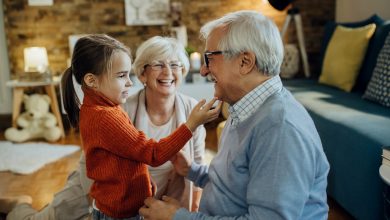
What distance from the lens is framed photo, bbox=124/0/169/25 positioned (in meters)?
4.38

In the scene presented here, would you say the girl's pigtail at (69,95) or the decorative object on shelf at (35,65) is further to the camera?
the decorative object on shelf at (35,65)

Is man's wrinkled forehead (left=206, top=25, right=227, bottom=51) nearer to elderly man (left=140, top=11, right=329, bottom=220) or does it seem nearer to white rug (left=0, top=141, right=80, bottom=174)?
elderly man (left=140, top=11, right=329, bottom=220)

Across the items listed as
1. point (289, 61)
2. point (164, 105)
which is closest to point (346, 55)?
point (289, 61)

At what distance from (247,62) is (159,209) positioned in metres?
0.51

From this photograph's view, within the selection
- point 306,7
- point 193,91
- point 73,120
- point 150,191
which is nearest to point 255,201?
point 150,191

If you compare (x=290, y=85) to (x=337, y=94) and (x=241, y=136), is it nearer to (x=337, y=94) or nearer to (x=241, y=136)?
(x=337, y=94)

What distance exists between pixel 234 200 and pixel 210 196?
0.11m

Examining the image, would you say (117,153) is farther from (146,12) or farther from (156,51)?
(146,12)

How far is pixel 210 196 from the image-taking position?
128 centimetres

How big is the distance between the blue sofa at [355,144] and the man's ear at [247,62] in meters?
1.02

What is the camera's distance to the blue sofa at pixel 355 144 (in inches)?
76.0

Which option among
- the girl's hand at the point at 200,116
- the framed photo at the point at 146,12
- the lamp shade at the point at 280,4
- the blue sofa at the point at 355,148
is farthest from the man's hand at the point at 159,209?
the framed photo at the point at 146,12

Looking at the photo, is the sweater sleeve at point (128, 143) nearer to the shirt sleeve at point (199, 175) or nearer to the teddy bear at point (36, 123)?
the shirt sleeve at point (199, 175)

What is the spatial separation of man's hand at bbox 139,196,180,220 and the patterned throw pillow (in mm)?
1678
